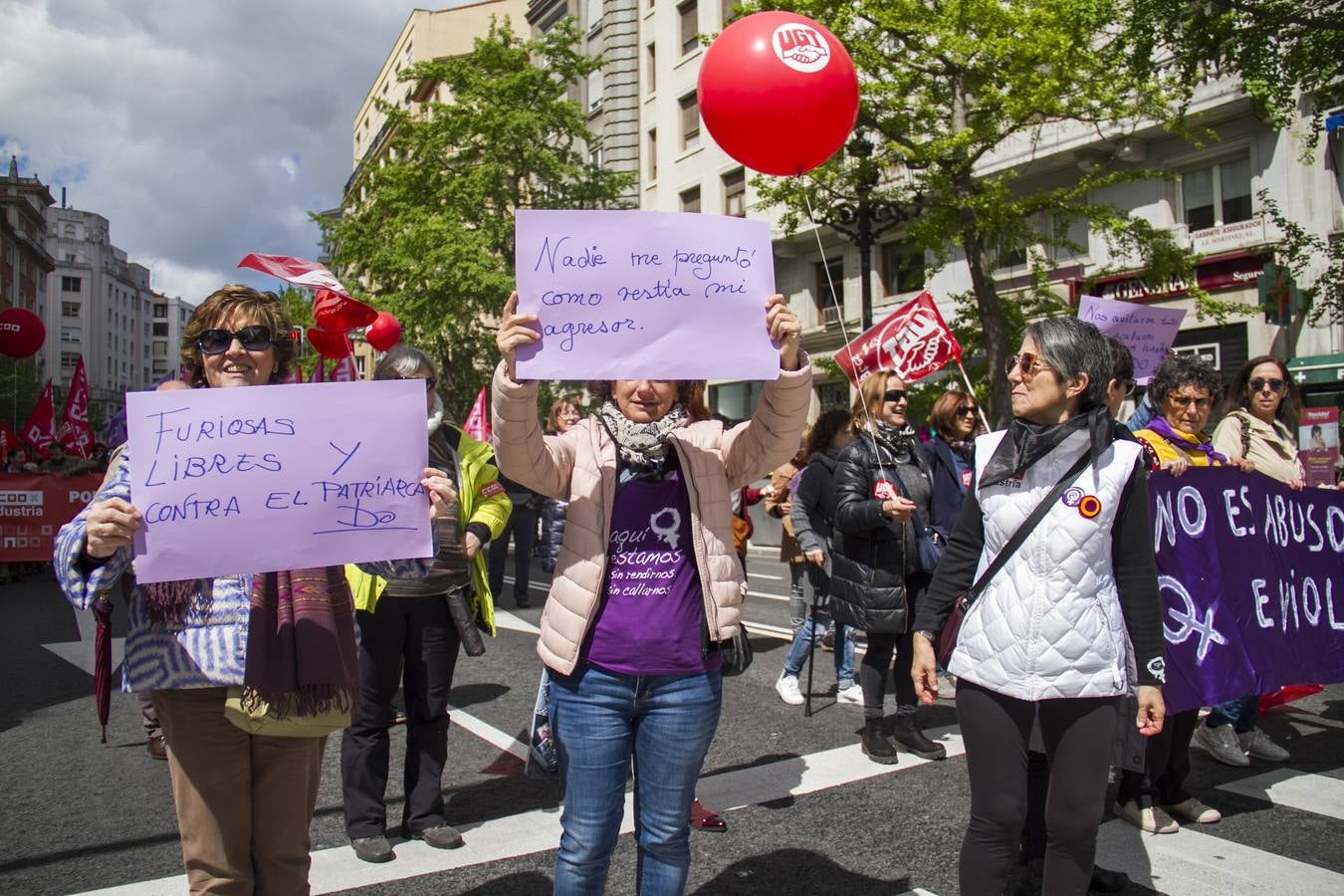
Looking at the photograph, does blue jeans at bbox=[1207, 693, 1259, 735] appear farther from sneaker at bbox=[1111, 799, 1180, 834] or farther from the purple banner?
sneaker at bbox=[1111, 799, 1180, 834]

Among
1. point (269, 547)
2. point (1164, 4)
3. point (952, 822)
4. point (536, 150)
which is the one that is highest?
point (536, 150)

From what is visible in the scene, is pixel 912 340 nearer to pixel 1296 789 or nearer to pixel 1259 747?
pixel 1259 747

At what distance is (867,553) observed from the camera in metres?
5.35

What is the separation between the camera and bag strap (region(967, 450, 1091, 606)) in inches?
114

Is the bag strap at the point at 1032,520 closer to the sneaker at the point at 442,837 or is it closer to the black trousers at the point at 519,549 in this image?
the sneaker at the point at 442,837

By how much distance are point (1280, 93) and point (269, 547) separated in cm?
1277

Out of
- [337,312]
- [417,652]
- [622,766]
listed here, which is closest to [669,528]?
[622,766]

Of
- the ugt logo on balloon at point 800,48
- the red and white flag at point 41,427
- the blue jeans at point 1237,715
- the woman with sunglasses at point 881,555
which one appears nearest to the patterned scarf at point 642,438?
the ugt logo on balloon at point 800,48

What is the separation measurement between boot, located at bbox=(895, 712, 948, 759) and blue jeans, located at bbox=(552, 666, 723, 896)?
9.22 ft

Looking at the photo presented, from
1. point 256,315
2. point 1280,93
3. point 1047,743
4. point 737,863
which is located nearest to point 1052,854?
point 1047,743

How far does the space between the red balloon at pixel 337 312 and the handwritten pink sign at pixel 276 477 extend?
11.5ft

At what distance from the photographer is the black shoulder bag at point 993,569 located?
9.54ft

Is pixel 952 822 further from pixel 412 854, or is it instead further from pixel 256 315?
pixel 256 315

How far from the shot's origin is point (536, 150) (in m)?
27.2
